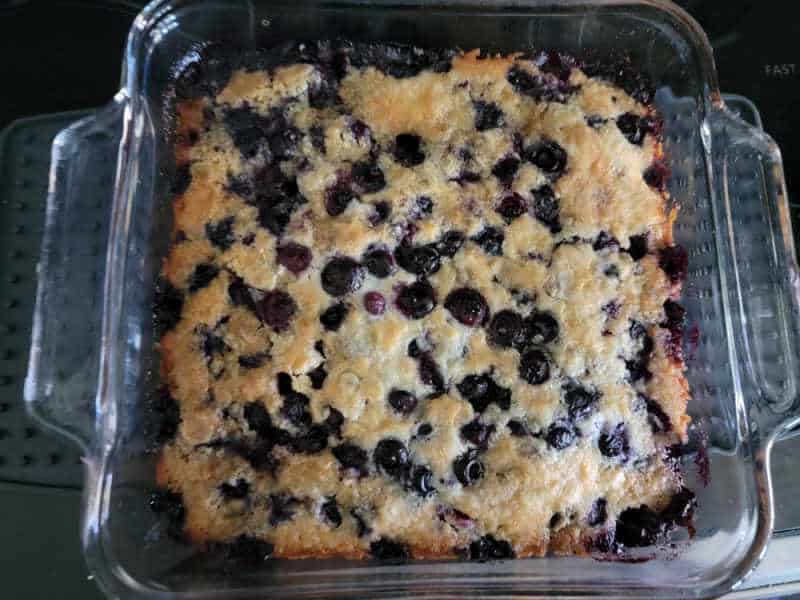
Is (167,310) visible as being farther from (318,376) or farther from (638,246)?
(638,246)

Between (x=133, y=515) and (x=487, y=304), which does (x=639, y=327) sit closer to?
(x=487, y=304)

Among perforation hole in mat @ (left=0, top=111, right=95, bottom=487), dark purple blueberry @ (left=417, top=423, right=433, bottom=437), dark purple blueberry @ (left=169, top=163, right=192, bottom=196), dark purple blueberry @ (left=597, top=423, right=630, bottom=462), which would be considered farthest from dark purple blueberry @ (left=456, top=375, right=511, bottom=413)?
perforation hole in mat @ (left=0, top=111, right=95, bottom=487)

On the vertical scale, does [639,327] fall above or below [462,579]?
above

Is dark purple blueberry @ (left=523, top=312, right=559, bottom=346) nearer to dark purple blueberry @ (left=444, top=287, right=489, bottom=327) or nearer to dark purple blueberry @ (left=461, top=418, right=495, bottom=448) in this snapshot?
dark purple blueberry @ (left=444, top=287, right=489, bottom=327)

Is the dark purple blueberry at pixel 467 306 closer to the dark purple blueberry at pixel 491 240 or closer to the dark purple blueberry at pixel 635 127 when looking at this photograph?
the dark purple blueberry at pixel 491 240

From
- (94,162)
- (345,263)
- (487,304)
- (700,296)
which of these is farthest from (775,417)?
(94,162)

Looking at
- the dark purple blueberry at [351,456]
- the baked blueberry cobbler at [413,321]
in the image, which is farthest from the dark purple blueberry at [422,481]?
the dark purple blueberry at [351,456]

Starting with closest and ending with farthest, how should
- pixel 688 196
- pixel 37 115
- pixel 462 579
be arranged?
pixel 462 579
pixel 688 196
pixel 37 115
